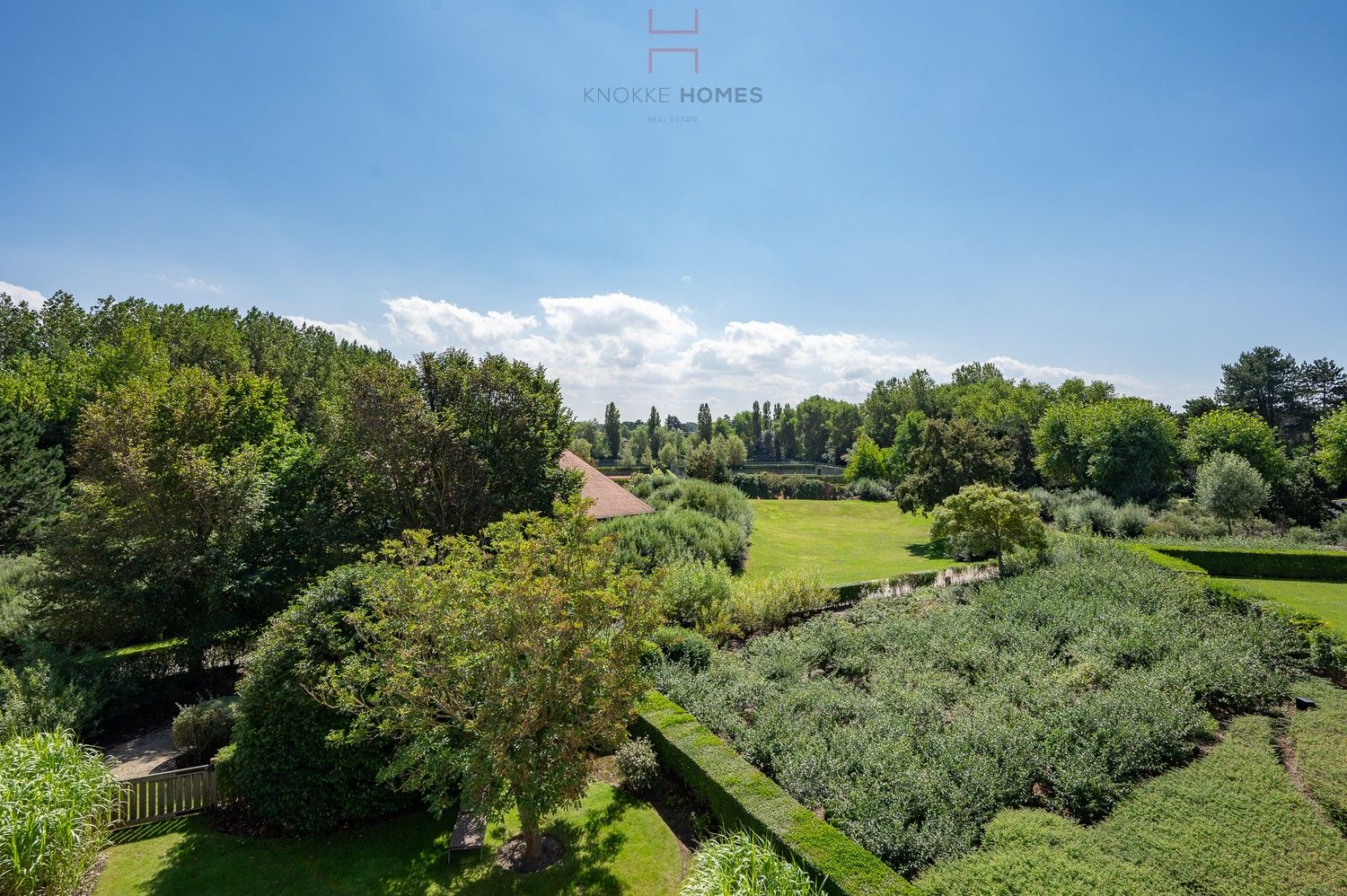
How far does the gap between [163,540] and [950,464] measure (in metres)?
31.6

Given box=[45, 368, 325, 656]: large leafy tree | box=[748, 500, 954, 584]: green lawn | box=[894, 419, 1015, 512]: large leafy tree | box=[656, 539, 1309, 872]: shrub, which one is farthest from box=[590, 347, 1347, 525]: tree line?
box=[656, 539, 1309, 872]: shrub

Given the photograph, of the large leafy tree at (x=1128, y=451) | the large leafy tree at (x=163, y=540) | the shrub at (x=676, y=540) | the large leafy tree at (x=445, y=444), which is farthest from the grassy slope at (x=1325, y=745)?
the large leafy tree at (x=1128, y=451)

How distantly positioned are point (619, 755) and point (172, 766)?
28.7ft

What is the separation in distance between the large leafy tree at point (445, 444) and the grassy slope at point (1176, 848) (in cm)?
1387

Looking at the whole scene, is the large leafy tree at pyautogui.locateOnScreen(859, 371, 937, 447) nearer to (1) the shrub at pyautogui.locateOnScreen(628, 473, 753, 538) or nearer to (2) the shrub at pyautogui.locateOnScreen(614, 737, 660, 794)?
(1) the shrub at pyautogui.locateOnScreen(628, 473, 753, 538)

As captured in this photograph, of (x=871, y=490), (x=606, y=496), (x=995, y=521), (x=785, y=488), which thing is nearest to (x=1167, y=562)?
(x=995, y=521)

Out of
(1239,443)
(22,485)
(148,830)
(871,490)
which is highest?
(1239,443)

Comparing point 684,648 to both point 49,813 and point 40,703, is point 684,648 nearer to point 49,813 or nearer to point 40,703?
point 49,813

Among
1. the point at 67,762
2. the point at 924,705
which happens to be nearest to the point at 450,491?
the point at 67,762

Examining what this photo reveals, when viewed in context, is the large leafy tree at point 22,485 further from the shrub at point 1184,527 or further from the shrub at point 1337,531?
the shrub at point 1337,531

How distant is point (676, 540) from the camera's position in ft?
74.1

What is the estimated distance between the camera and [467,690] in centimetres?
693

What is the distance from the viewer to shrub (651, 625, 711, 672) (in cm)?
1328

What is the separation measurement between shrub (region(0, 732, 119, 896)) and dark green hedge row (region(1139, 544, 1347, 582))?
2811 centimetres
